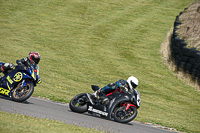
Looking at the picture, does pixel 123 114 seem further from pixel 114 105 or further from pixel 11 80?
pixel 11 80

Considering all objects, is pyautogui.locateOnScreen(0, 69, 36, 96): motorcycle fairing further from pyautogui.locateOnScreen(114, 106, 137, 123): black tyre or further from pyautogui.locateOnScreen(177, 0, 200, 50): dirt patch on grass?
pyautogui.locateOnScreen(177, 0, 200, 50): dirt patch on grass

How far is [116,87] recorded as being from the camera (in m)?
9.98

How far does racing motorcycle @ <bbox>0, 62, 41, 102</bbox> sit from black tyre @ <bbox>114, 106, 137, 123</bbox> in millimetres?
2582

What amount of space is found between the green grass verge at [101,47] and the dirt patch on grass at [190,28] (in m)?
2.37

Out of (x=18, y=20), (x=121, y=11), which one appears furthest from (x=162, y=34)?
(x=18, y=20)

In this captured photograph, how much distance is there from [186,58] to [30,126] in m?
15.5

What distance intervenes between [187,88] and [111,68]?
5.04 m

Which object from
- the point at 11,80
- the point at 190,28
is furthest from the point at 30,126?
the point at 190,28

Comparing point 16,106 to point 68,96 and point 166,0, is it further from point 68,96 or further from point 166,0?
point 166,0

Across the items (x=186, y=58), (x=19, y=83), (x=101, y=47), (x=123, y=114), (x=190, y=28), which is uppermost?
(x=190, y=28)

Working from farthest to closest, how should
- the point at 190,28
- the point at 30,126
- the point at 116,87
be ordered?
1. the point at 190,28
2. the point at 116,87
3. the point at 30,126

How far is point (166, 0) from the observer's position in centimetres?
4281

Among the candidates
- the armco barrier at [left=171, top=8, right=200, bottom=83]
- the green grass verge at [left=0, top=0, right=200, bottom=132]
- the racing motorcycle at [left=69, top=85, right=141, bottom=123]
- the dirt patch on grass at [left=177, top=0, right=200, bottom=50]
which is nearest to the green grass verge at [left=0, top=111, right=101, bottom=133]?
the racing motorcycle at [left=69, top=85, right=141, bottom=123]

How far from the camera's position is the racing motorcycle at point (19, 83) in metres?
9.75
